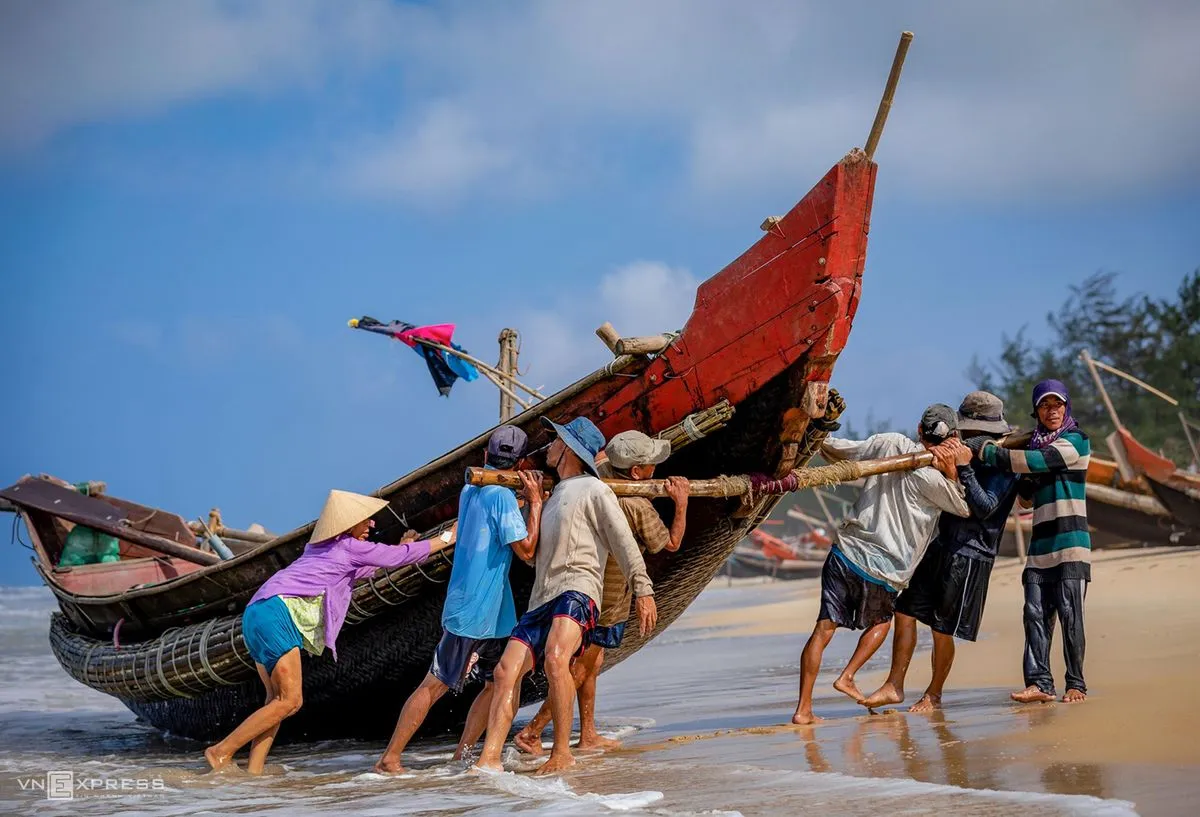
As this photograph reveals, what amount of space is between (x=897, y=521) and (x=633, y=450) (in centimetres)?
133

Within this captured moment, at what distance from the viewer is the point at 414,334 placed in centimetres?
1105

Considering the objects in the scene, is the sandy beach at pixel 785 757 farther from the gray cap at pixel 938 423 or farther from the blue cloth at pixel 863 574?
the gray cap at pixel 938 423

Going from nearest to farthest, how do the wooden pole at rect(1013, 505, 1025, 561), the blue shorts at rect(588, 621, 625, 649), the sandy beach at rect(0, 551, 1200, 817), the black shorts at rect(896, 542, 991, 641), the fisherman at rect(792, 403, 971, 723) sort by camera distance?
the sandy beach at rect(0, 551, 1200, 817)
the blue shorts at rect(588, 621, 625, 649)
the fisherman at rect(792, 403, 971, 723)
the black shorts at rect(896, 542, 991, 641)
the wooden pole at rect(1013, 505, 1025, 561)

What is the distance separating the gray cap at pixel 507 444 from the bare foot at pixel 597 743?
1.32 metres

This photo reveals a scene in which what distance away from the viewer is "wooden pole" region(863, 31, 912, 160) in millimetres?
4723

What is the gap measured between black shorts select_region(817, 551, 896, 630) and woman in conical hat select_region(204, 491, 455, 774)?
1.81m

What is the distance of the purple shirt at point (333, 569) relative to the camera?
5.34m

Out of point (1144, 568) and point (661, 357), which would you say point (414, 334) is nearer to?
point (661, 357)

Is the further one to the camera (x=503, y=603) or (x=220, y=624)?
(x=220, y=624)

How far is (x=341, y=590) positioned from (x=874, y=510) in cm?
248

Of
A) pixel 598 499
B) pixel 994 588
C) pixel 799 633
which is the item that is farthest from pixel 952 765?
pixel 994 588

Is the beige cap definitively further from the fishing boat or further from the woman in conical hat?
the woman in conical hat

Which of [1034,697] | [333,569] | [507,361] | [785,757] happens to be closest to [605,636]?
Answer: [785,757]

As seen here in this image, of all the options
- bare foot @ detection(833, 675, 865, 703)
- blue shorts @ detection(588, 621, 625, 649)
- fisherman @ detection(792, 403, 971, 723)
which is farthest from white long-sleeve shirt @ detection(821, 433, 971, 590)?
blue shorts @ detection(588, 621, 625, 649)
